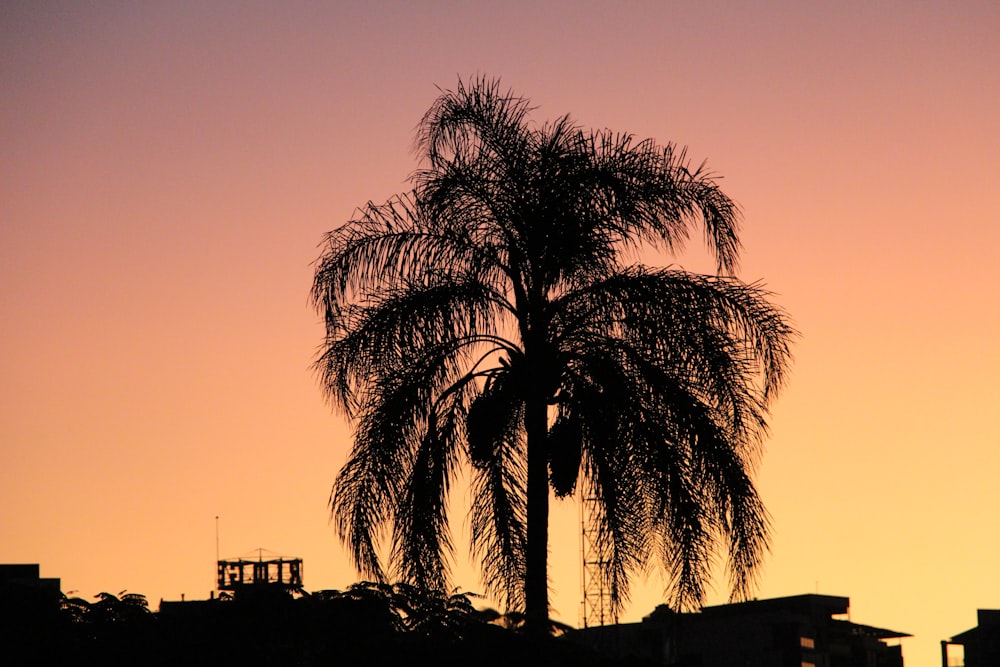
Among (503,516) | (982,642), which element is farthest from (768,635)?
(503,516)

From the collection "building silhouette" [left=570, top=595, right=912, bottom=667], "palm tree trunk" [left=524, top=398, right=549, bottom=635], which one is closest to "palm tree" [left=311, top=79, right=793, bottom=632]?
"palm tree trunk" [left=524, top=398, right=549, bottom=635]

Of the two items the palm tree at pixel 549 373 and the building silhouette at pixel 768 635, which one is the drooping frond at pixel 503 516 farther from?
the building silhouette at pixel 768 635

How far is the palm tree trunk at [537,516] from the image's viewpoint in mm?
17672

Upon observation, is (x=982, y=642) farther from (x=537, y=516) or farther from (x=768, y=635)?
(x=537, y=516)

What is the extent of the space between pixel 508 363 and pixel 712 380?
95.3 inches

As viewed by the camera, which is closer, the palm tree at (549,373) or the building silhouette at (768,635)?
the palm tree at (549,373)

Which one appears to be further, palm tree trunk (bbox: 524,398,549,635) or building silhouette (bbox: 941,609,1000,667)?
building silhouette (bbox: 941,609,1000,667)

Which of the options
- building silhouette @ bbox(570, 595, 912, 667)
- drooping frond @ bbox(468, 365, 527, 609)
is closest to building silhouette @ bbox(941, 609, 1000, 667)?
building silhouette @ bbox(570, 595, 912, 667)

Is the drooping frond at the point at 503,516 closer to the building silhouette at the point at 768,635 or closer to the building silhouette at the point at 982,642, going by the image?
the building silhouette at the point at 768,635

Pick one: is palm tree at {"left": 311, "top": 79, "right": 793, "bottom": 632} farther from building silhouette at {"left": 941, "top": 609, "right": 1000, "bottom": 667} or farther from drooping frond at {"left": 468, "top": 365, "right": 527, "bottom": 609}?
building silhouette at {"left": 941, "top": 609, "right": 1000, "bottom": 667}

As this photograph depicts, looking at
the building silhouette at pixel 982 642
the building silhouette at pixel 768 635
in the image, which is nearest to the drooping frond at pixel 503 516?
the building silhouette at pixel 768 635

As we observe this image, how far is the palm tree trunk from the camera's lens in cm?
1767

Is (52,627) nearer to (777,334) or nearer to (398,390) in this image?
Answer: (398,390)

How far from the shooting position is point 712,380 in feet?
59.5
